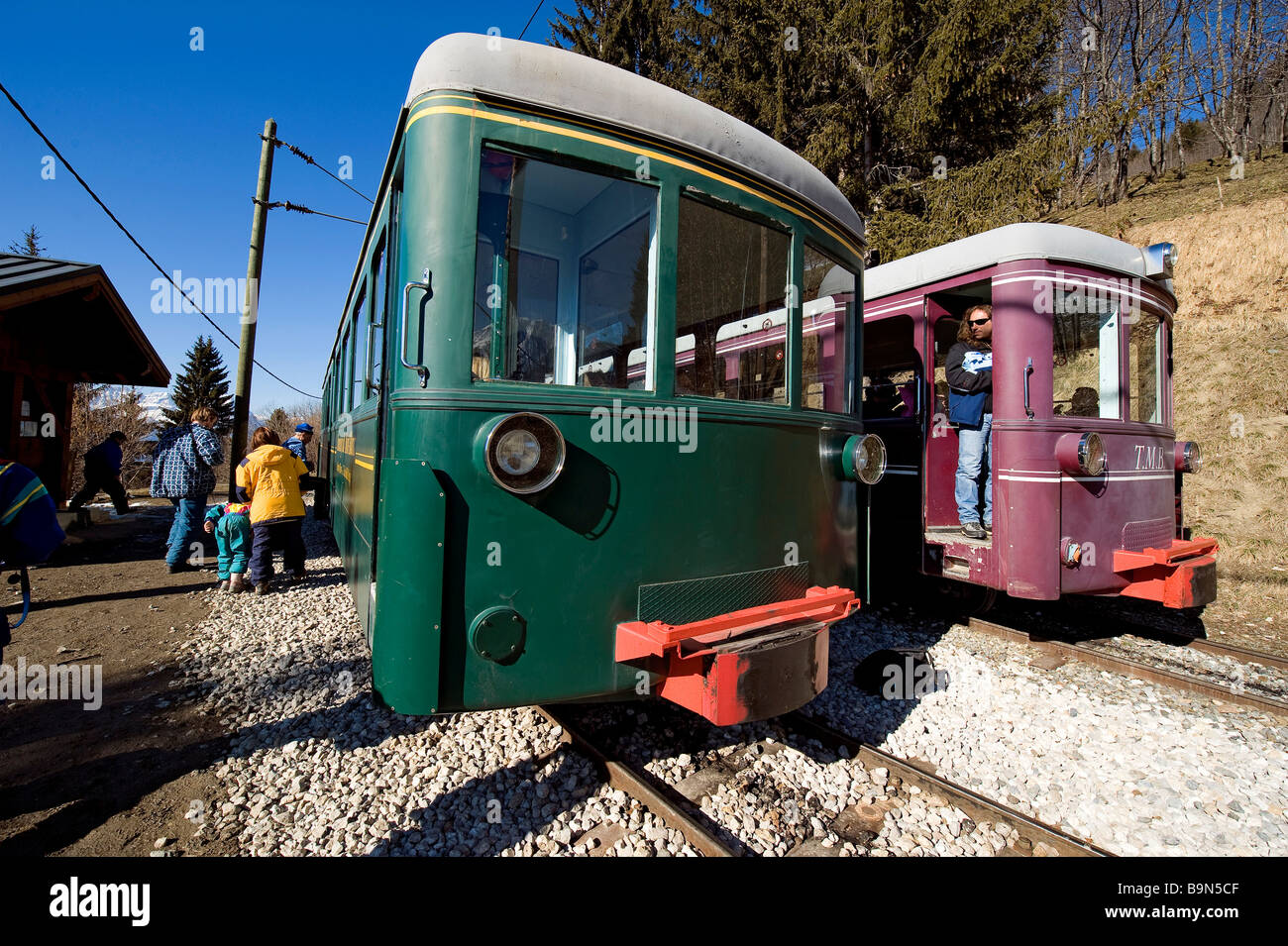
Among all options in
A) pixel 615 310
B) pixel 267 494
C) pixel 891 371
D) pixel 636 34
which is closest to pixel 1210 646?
pixel 891 371

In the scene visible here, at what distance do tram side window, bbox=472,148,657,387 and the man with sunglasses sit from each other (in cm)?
341

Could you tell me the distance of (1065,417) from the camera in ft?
14.8

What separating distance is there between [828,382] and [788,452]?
678 millimetres

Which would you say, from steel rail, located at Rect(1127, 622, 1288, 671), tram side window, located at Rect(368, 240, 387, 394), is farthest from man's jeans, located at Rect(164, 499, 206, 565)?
steel rail, located at Rect(1127, 622, 1288, 671)

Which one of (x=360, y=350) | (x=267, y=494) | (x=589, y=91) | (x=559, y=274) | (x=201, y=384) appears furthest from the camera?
(x=201, y=384)

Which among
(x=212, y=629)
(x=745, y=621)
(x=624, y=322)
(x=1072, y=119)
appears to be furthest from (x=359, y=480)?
(x=1072, y=119)

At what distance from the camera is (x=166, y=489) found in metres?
6.96

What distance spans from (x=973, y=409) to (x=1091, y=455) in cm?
84

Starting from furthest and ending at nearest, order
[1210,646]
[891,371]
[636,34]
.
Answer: [636,34] < [891,371] < [1210,646]

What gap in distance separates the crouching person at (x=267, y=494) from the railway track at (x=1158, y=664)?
6.94 metres

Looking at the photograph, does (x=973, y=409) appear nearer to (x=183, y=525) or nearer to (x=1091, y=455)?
(x=1091, y=455)

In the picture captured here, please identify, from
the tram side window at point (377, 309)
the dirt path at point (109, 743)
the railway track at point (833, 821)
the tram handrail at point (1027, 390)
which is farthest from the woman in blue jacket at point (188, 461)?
the tram handrail at point (1027, 390)
